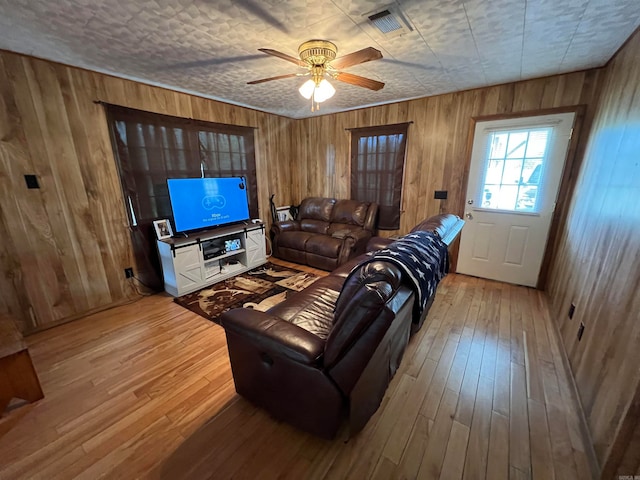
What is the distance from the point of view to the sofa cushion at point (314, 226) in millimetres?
4117

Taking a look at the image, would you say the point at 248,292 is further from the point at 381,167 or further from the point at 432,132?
the point at 432,132

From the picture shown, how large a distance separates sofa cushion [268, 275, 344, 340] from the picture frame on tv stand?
6.34ft

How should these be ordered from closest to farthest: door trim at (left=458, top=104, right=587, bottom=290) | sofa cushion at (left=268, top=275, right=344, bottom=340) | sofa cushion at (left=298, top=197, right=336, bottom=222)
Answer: sofa cushion at (left=268, top=275, right=344, bottom=340), door trim at (left=458, top=104, right=587, bottom=290), sofa cushion at (left=298, top=197, right=336, bottom=222)

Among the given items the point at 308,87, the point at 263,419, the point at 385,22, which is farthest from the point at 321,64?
the point at 263,419

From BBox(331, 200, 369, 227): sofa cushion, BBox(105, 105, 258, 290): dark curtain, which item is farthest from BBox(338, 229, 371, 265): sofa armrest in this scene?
BBox(105, 105, 258, 290): dark curtain

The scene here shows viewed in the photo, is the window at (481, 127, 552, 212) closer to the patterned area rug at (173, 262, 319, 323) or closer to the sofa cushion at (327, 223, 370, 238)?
the sofa cushion at (327, 223, 370, 238)

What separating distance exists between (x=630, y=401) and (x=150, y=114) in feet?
14.1

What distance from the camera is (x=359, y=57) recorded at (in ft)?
5.58

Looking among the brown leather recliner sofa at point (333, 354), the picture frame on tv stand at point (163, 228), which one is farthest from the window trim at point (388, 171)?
the picture frame on tv stand at point (163, 228)

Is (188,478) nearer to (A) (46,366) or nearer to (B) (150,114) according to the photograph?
(A) (46,366)

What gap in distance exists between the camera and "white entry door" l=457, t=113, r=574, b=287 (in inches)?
111

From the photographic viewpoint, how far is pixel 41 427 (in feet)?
4.92

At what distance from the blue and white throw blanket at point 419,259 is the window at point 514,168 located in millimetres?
2002

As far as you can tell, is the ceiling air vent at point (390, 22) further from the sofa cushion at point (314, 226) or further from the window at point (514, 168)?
the sofa cushion at point (314, 226)
